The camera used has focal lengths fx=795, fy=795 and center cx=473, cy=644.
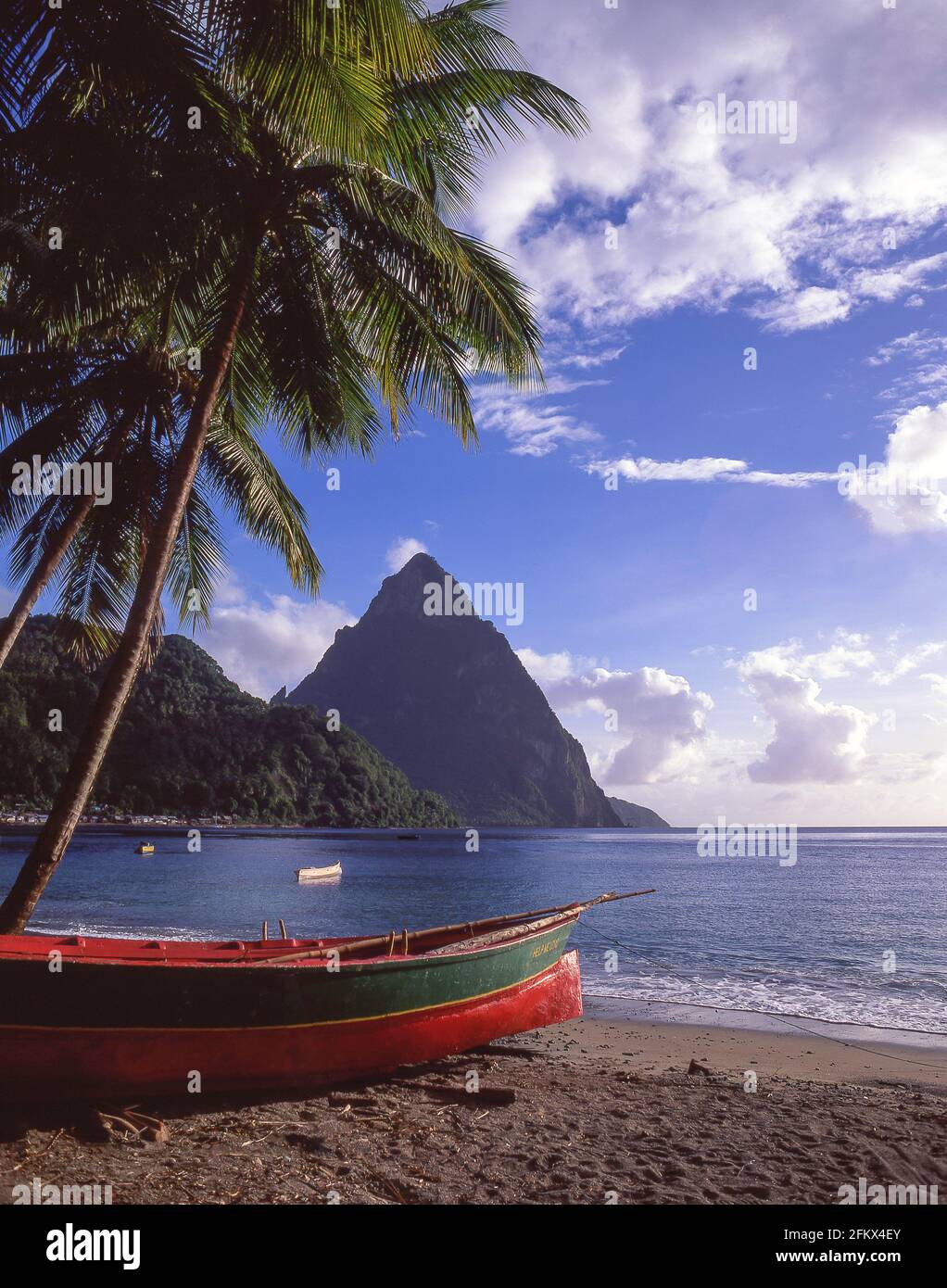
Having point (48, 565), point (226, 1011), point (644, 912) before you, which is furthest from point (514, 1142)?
point (644, 912)

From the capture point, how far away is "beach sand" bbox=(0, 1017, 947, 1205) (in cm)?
533

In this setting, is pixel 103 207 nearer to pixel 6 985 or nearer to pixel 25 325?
pixel 25 325

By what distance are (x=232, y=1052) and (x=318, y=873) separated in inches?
1532

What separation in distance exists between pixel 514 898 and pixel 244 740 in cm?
7189

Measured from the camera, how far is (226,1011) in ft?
21.7

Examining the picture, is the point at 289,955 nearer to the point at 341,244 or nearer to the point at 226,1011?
the point at 226,1011

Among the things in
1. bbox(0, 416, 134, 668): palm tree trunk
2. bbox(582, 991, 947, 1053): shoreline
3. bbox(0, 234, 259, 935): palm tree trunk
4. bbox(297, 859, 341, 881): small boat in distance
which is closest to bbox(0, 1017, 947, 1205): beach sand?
bbox(0, 234, 259, 935): palm tree trunk

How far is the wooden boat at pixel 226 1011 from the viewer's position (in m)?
6.00

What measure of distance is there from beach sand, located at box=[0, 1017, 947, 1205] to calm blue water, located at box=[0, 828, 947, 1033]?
7.21 meters

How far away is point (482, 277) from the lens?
7910 mm

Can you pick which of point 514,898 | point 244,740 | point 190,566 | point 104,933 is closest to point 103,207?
point 190,566

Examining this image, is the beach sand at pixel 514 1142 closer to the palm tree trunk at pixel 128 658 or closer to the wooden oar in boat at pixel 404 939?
the wooden oar in boat at pixel 404 939

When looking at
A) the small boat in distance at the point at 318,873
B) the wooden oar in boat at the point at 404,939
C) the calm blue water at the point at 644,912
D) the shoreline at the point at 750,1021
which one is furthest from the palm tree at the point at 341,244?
the small boat in distance at the point at 318,873
